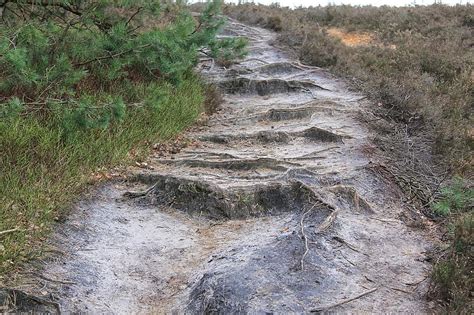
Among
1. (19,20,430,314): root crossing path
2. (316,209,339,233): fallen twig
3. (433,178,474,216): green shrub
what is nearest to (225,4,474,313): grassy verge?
(433,178,474,216): green shrub

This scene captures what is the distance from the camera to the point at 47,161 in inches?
210

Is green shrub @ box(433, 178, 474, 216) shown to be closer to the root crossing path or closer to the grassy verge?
the grassy verge

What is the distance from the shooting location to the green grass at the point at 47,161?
4.22m

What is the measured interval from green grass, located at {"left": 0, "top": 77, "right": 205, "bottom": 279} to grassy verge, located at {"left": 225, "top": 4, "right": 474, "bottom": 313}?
3446 mm

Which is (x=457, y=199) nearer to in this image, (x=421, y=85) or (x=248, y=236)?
(x=248, y=236)

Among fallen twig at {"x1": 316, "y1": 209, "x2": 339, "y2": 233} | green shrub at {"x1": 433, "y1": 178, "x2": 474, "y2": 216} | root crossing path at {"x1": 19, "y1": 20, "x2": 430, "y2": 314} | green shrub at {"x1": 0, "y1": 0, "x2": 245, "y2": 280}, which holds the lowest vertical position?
root crossing path at {"x1": 19, "y1": 20, "x2": 430, "y2": 314}

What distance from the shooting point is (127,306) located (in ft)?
12.7

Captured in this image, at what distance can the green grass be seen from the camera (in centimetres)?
422

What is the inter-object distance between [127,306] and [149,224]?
4.79 ft

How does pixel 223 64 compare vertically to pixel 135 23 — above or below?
below

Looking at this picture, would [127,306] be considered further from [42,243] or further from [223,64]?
[223,64]

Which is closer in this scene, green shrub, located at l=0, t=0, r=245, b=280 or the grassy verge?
the grassy verge

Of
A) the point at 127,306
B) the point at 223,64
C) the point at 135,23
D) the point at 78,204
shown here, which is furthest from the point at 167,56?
the point at 223,64

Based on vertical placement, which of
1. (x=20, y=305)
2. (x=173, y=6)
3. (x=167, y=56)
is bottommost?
(x=20, y=305)
